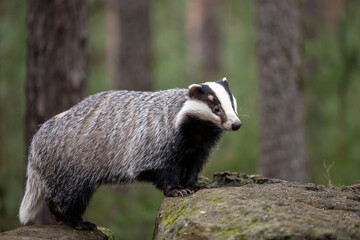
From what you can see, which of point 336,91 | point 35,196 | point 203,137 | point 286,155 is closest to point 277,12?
point 286,155

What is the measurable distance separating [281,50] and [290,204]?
16.2ft

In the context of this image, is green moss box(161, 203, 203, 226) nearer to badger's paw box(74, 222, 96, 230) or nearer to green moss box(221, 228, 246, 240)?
green moss box(221, 228, 246, 240)

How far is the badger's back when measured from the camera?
206 inches

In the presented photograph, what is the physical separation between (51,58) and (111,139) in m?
1.95

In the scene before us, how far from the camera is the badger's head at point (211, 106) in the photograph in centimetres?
488

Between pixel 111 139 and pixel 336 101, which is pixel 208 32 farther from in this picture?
pixel 111 139

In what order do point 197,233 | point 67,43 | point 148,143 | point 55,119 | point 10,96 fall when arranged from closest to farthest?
point 197,233 < point 148,143 < point 55,119 < point 67,43 < point 10,96

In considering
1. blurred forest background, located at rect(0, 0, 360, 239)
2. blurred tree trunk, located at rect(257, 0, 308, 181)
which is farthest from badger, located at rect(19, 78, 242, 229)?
blurred tree trunk, located at rect(257, 0, 308, 181)

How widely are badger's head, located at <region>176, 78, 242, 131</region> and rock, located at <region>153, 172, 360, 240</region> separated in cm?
74

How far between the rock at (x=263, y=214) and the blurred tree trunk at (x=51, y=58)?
2.82 meters

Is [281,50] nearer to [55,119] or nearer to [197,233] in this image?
[55,119]

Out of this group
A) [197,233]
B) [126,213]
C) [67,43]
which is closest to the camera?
[197,233]

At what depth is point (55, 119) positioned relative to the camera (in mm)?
5574

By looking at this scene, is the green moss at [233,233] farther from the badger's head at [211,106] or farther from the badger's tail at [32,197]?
the badger's tail at [32,197]
